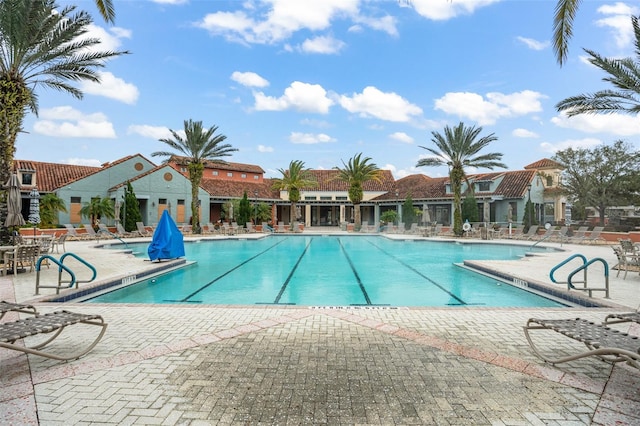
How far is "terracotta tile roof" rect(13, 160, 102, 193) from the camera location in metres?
28.5

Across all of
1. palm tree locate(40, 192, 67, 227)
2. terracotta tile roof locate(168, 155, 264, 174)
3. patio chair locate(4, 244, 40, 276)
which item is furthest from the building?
patio chair locate(4, 244, 40, 276)

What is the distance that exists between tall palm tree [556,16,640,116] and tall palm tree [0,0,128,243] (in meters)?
15.3

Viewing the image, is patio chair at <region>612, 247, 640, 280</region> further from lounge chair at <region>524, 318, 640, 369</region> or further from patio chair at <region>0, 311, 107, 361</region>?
patio chair at <region>0, 311, 107, 361</region>

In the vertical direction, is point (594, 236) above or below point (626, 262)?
above

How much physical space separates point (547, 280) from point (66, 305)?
10.3 metres

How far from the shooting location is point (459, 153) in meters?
26.5

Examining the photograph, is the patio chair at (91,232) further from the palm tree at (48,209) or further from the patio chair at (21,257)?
the patio chair at (21,257)

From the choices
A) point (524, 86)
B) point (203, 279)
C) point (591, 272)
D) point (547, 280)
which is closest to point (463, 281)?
point (547, 280)

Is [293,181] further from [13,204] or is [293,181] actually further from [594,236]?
[13,204]

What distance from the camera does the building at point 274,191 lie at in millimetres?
29281

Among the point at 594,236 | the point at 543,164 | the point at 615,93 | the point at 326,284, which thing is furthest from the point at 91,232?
the point at 543,164

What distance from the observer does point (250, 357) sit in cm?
412

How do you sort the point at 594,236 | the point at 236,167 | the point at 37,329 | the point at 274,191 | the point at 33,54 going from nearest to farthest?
the point at 37,329 < the point at 33,54 < the point at 594,236 < the point at 236,167 < the point at 274,191

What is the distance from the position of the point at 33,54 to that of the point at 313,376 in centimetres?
1288
